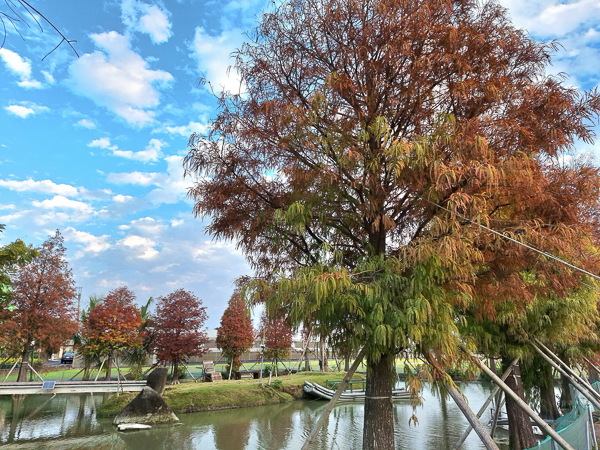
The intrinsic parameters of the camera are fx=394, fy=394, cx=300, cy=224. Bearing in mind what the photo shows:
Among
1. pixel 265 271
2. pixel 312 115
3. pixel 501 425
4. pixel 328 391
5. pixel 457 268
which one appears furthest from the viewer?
pixel 328 391

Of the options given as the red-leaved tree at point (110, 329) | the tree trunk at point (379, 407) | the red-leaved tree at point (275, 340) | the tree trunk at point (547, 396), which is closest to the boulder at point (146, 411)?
the red-leaved tree at point (110, 329)

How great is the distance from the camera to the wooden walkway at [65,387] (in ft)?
45.8

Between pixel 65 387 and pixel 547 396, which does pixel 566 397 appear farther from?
pixel 65 387

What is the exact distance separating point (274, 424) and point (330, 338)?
11.0 m

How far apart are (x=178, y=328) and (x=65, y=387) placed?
7340 mm

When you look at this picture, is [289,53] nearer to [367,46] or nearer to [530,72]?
[367,46]

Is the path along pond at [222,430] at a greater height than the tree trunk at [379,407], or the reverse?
the tree trunk at [379,407]

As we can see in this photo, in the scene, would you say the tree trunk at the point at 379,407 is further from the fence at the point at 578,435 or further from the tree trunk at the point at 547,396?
the tree trunk at the point at 547,396

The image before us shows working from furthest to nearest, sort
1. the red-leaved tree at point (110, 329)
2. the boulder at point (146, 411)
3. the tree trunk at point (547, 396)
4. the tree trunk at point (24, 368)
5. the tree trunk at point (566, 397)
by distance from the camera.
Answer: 1. the red-leaved tree at point (110, 329)
2. the tree trunk at point (24, 368)
3. the tree trunk at point (566, 397)
4. the boulder at point (146, 411)
5. the tree trunk at point (547, 396)

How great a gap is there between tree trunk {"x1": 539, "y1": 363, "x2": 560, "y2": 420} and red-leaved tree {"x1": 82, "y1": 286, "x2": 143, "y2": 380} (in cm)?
1806

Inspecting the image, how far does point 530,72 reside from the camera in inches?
265


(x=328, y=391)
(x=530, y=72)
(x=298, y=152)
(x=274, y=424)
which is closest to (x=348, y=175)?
(x=298, y=152)

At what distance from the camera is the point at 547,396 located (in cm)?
1415

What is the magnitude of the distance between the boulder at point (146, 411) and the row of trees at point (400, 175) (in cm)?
1122
